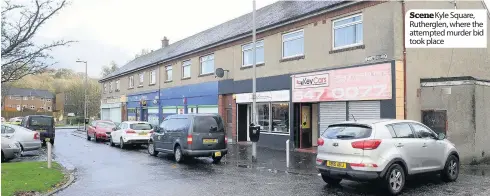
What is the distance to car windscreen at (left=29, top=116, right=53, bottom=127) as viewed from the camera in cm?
2298

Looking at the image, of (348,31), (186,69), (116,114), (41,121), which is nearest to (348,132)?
(348,31)

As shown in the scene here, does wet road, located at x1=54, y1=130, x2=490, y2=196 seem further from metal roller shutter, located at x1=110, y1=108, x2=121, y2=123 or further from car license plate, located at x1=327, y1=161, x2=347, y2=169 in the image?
metal roller shutter, located at x1=110, y1=108, x2=121, y2=123

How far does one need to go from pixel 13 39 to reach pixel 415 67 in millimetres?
12307

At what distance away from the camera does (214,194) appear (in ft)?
27.4

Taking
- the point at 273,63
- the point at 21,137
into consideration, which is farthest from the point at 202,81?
the point at 21,137

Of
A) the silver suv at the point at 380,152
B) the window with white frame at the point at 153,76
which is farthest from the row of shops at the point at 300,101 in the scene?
the window with white frame at the point at 153,76

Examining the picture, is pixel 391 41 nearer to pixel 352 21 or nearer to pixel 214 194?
pixel 352 21

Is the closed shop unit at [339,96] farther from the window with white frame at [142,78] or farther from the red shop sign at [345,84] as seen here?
the window with white frame at [142,78]

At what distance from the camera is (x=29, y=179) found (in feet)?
31.9

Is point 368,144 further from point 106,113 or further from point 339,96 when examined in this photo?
point 106,113

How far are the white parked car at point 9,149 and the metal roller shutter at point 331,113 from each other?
11.9 m

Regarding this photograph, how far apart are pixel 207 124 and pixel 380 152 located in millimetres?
6988

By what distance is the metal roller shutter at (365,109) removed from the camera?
14.4 metres

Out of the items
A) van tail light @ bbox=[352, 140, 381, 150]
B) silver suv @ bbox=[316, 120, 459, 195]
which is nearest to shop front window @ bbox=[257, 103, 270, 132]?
silver suv @ bbox=[316, 120, 459, 195]
